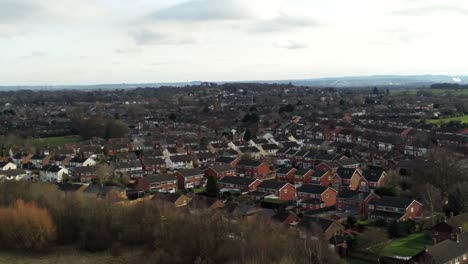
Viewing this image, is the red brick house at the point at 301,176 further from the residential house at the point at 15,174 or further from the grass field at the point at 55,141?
the grass field at the point at 55,141

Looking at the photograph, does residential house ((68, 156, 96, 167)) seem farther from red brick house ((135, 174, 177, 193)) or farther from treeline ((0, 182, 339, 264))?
treeline ((0, 182, 339, 264))

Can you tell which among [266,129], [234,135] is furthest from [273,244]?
[266,129]

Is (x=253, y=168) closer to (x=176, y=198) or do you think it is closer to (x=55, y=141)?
(x=176, y=198)

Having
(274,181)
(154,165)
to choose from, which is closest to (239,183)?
(274,181)

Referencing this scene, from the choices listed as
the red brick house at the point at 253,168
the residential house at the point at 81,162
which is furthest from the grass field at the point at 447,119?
the residential house at the point at 81,162

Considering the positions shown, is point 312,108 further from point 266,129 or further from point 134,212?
point 134,212

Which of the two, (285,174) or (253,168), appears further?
(253,168)
